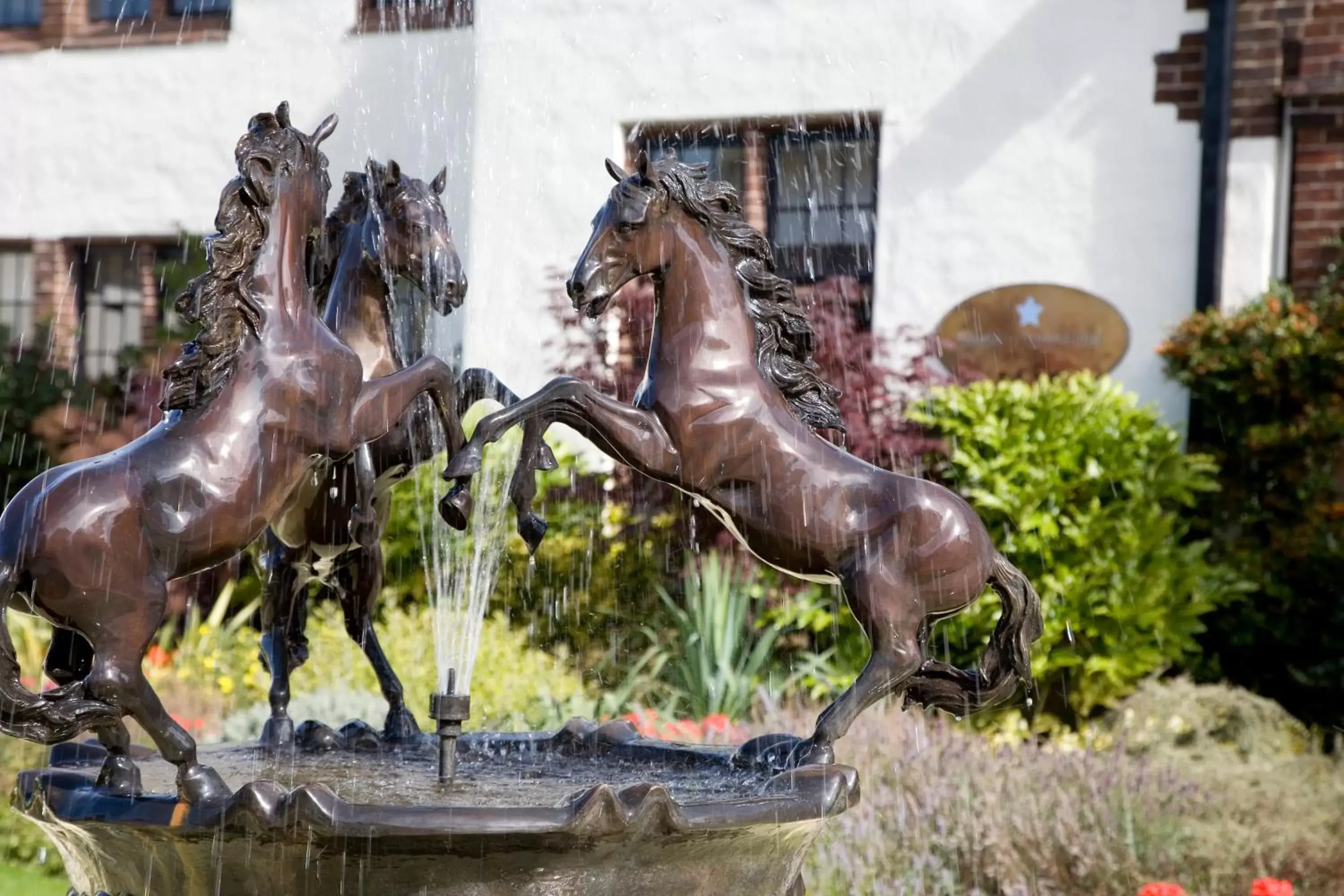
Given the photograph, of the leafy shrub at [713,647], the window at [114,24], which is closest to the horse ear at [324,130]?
the leafy shrub at [713,647]

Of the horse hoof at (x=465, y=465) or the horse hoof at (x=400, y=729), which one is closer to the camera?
the horse hoof at (x=465, y=465)

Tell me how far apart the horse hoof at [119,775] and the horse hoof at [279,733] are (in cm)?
68

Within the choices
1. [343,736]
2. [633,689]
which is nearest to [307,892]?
[343,736]

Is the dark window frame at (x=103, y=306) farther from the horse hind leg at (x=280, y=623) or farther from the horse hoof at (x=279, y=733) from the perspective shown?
the horse hoof at (x=279, y=733)

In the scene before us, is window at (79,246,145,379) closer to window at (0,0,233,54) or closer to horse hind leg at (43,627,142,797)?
window at (0,0,233,54)

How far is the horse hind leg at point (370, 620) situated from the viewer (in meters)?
3.25

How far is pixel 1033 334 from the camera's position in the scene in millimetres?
8328

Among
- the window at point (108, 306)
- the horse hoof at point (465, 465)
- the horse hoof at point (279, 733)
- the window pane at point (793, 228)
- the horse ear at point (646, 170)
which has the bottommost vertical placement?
the horse hoof at point (279, 733)

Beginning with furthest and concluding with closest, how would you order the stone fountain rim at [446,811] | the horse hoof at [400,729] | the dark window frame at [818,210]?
1. the dark window frame at [818,210]
2. the horse hoof at [400,729]
3. the stone fountain rim at [446,811]

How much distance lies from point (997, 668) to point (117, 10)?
412 inches

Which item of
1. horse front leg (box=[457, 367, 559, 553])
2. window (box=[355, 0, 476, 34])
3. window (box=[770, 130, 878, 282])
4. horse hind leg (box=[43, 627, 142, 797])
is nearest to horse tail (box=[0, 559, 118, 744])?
horse hind leg (box=[43, 627, 142, 797])

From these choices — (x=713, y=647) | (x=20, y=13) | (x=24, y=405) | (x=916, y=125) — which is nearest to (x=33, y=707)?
(x=713, y=647)

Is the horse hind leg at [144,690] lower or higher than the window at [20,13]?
lower

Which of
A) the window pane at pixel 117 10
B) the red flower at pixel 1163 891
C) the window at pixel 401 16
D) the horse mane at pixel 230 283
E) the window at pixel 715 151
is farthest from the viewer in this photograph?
the window pane at pixel 117 10
